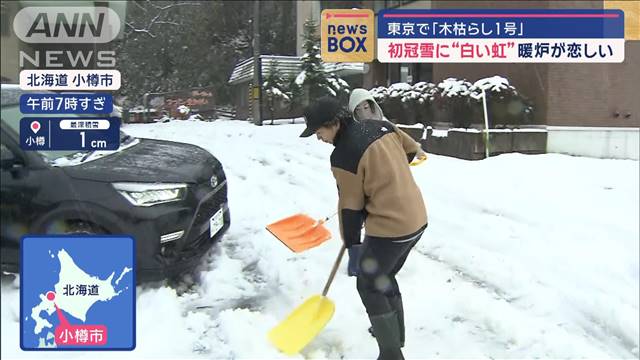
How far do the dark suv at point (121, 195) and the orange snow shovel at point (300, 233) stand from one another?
45 cm

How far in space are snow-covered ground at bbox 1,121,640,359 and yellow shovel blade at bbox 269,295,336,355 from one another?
0.08 meters

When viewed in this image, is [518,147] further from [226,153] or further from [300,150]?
[226,153]

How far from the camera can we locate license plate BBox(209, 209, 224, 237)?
304 centimetres

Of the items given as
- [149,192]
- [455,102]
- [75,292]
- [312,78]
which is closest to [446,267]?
[455,102]

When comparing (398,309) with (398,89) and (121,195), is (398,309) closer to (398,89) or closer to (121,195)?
(121,195)

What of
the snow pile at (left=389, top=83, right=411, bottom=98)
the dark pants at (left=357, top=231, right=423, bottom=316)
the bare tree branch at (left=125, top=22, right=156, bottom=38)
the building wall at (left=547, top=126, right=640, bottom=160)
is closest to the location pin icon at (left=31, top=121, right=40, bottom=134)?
the bare tree branch at (left=125, top=22, right=156, bottom=38)

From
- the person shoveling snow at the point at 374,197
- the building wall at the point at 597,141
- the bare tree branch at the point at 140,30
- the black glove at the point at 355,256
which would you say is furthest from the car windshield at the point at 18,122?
the building wall at the point at 597,141

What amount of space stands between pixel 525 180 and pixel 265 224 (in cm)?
225

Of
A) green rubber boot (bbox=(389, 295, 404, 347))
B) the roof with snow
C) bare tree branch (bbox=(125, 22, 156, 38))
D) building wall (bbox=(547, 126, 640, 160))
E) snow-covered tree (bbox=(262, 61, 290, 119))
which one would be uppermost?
bare tree branch (bbox=(125, 22, 156, 38))

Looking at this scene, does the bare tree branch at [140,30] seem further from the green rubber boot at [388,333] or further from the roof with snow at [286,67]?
the green rubber boot at [388,333]

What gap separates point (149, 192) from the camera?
2.44 m

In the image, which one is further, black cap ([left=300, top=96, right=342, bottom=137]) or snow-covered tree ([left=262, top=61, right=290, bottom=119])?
snow-covered tree ([left=262, top=61, right=290, bottom=119])

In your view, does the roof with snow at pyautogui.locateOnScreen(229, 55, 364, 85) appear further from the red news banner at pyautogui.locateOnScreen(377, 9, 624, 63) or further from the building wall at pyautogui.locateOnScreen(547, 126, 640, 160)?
the building wall at pyautogui.locateOnScreen(547, 126, 640, 160)

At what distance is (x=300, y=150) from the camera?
3.11 metres
